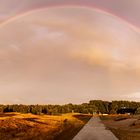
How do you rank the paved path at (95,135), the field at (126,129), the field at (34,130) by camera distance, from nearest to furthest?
the paved path at (95,135), the field at (34,130), the field at (126,129)

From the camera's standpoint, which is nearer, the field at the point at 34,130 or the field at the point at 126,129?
the field at the point at 34,130

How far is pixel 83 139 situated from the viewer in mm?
35656

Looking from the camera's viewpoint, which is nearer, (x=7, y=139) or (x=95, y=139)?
(x=95, y=139)

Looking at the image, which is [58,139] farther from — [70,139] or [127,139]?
[127,139]

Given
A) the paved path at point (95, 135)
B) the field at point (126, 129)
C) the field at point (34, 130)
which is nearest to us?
the paved path at point (95, 135)

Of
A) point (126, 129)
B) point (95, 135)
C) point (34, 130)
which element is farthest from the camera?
point (126, 129)

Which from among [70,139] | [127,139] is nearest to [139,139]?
[127,139]

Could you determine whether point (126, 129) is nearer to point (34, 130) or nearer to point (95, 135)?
point (34, 130)

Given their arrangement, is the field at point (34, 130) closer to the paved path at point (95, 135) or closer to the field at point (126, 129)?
the paved path at point (95, 135)

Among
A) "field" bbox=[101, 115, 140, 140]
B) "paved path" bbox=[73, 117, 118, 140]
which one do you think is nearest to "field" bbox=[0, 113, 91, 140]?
"paved path" bbox=[73, 117, 118, 140]

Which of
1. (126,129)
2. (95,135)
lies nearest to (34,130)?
(95,135)

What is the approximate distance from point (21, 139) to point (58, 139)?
3.94 m

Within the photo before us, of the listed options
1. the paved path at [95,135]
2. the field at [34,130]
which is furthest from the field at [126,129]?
the field at [34,130]

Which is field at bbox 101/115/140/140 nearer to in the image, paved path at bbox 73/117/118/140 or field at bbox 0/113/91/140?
paved path at bbox 73/117/118/140
